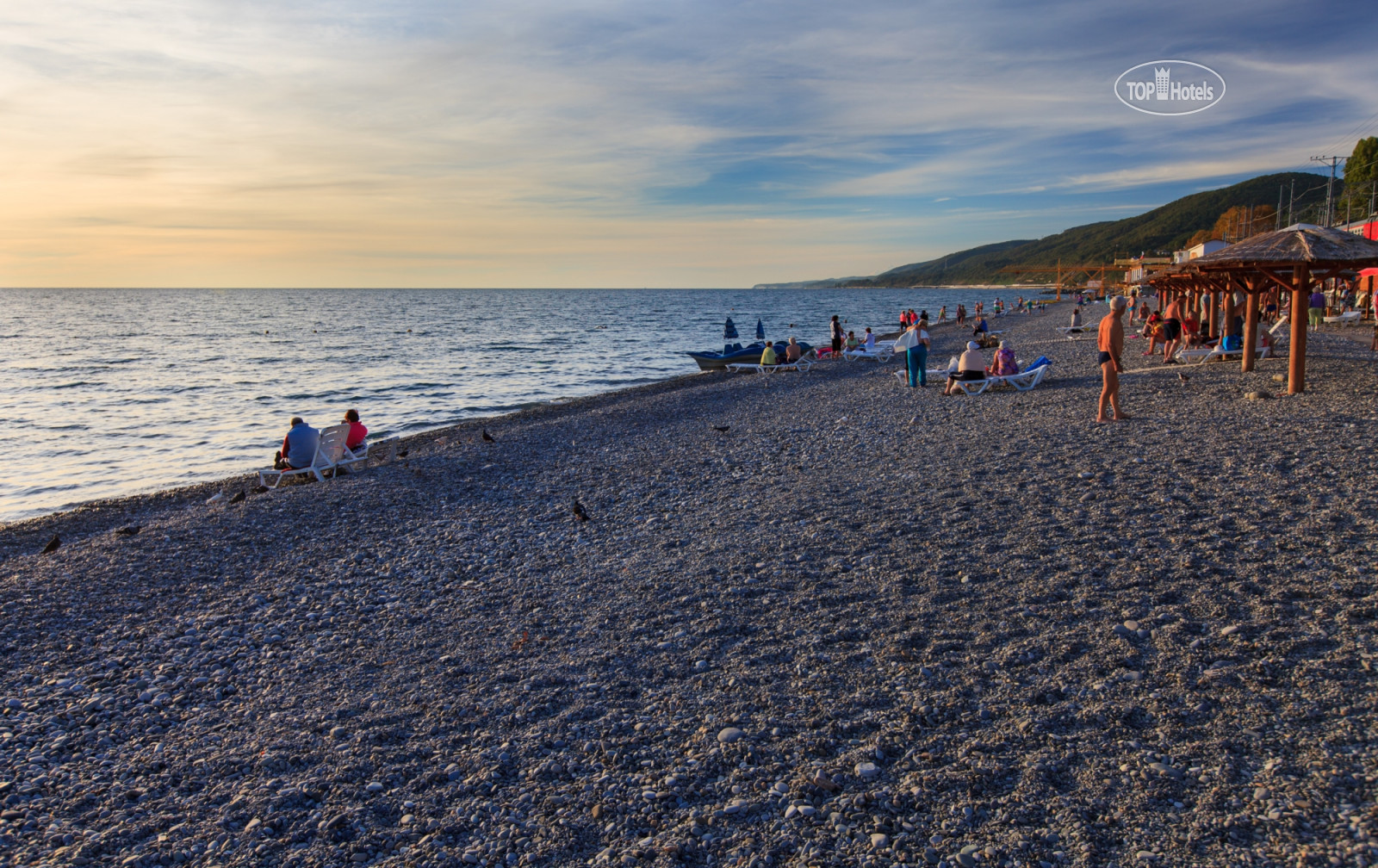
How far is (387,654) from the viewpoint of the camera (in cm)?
552

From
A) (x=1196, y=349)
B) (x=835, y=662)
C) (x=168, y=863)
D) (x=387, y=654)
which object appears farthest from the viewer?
(x=1196, y=349)

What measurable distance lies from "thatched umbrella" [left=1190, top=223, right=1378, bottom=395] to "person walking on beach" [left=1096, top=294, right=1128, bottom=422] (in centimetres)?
307

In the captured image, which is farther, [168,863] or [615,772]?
[615,772]

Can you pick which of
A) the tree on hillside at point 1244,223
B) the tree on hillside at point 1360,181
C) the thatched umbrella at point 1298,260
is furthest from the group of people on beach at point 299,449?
the tree on hillside at point 1244,223

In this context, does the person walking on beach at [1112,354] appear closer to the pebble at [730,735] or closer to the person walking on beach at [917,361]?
the person walking on beach at [917,361]

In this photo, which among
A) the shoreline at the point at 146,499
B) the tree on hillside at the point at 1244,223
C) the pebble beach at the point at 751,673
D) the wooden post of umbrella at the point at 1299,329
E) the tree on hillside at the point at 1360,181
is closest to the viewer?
the pebble beach at the point at 751,673

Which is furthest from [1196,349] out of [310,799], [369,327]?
[369,327]

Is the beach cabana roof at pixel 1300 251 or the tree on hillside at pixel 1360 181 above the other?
the tree on hillside at pixel 1360 181

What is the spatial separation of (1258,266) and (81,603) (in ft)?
52.8

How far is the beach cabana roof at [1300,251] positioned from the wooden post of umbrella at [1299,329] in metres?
0.23

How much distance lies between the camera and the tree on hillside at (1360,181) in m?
59.6

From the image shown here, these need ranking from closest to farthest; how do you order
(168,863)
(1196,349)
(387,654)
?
(168,863), (387,654), (1196,349)

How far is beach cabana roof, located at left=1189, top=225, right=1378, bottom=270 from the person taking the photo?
10.9 metres

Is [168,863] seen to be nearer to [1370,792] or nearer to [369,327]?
[1370,792]
